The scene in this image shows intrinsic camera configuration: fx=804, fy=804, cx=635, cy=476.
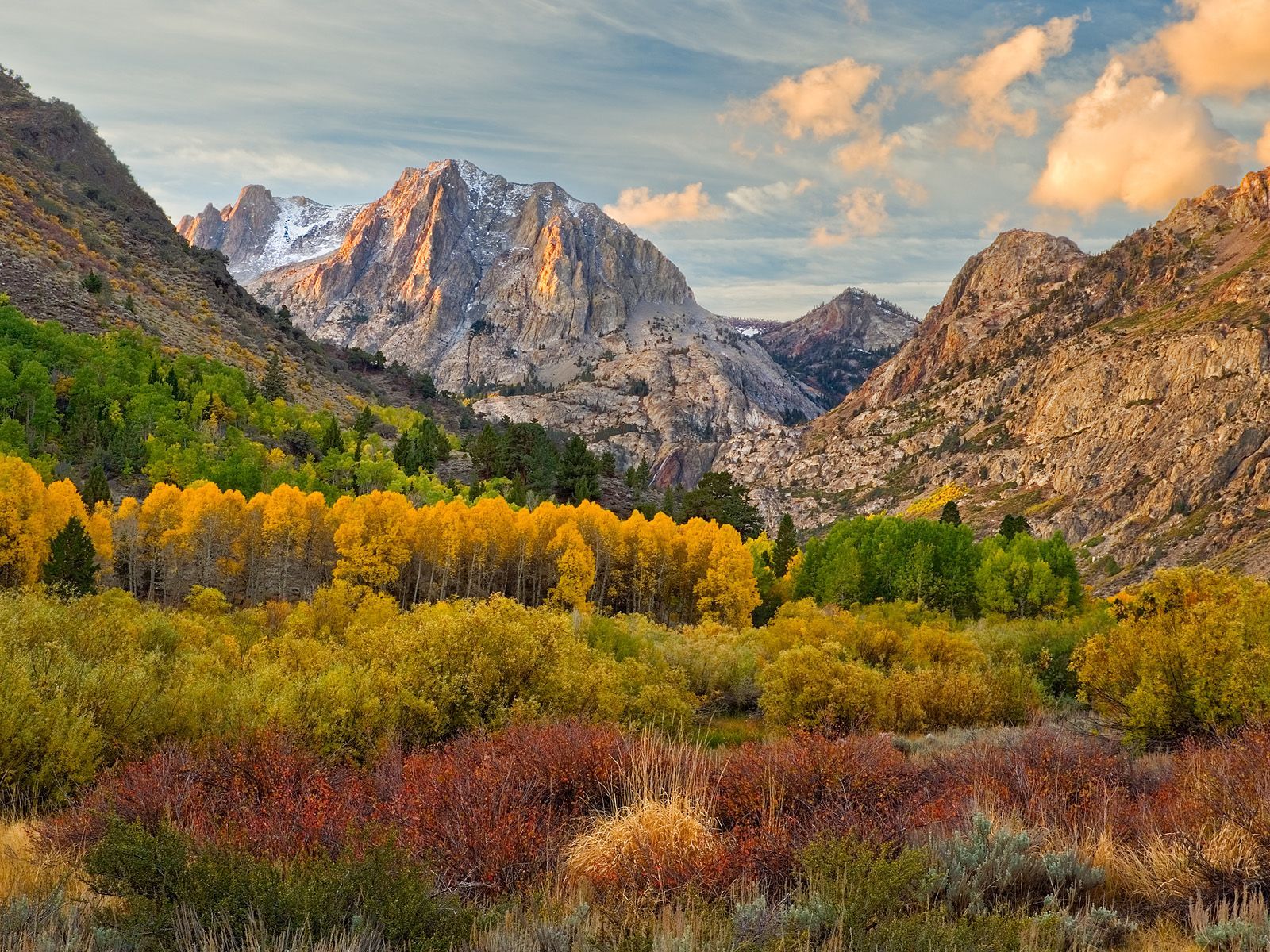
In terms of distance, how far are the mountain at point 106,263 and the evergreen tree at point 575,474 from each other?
117 feet

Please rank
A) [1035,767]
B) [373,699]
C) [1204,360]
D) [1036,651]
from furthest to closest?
1. [1204,360]
2. [1036,651]
3. [373,699]
4. [1035,767]

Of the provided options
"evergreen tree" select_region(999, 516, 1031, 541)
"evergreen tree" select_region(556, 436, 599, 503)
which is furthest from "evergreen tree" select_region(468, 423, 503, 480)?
"evergreen tree" select_region(999, 516, 1031, 541)

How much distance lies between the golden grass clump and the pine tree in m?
39.1

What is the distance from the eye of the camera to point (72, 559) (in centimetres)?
4091

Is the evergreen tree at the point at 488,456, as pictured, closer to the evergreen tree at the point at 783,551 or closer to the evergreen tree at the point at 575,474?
the evergreen tree at the point at 575,474

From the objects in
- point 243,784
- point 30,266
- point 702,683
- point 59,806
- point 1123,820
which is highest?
point 30,266

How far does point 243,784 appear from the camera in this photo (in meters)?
11.2

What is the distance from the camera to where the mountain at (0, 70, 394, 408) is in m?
80.4

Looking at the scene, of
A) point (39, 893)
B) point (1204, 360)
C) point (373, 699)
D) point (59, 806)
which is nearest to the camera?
point (39, 893)

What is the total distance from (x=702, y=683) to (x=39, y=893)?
28494 mm

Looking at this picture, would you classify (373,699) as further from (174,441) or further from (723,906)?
(174,441)

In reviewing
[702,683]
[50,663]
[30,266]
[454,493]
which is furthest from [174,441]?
[50,663]

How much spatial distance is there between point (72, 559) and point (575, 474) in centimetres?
4921

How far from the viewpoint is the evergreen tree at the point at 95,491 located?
54.2m
